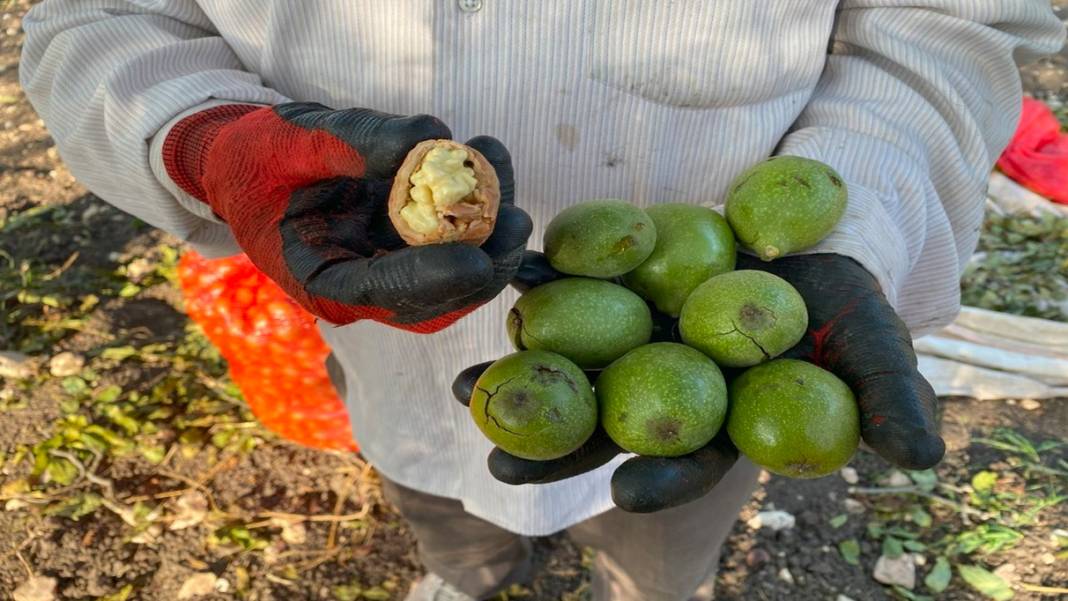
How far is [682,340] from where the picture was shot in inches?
61.6

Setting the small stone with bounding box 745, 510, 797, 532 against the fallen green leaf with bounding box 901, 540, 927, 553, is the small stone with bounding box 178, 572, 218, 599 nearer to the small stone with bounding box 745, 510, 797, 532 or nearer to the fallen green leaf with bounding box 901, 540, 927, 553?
the small stone with bounding box 745, 510, 797, 532

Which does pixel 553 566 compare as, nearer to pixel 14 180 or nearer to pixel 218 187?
pixel 218 187

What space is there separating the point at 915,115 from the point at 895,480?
2027 millimetres

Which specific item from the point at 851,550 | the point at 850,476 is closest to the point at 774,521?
the point at 851,550

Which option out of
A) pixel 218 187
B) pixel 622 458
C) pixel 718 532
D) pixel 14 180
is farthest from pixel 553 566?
pixel 14 180

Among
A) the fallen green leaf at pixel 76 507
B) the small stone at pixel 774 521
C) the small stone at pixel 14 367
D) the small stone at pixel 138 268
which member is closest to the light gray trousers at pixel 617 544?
the small stone at pixel 774 521

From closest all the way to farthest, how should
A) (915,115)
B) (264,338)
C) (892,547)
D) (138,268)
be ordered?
1. (915,115)
2. (264,338)
3. (892,547)
4. (138,268)

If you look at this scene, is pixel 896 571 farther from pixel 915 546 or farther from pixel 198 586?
pixel 198 586

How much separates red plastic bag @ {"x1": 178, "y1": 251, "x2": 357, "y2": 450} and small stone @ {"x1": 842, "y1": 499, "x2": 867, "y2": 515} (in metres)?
1.99

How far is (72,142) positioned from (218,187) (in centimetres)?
54

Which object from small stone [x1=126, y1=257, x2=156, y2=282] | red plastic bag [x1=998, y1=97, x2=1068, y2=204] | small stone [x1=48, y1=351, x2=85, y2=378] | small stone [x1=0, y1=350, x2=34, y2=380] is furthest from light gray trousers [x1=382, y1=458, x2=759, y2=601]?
red plastic bag [x1=998, y1=97, x2=1068, y2=204]

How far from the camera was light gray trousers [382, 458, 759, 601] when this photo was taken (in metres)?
2.19

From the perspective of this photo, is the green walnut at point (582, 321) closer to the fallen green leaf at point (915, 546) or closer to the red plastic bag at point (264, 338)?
the red plastic bag at point (264, 338)

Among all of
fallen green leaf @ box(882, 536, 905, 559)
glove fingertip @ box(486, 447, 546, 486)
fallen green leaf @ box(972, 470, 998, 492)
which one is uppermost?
glove fingertip @ box(486, 447, 546, 486)
